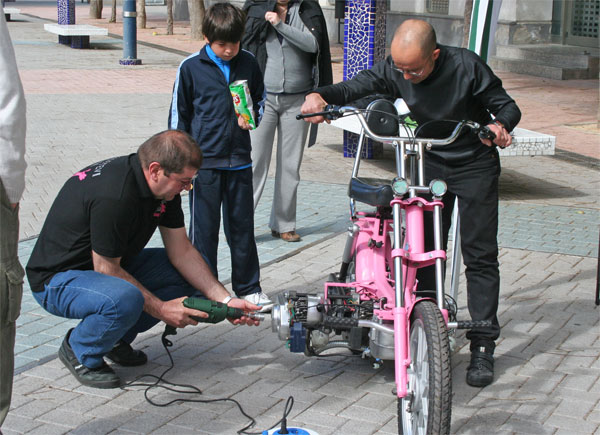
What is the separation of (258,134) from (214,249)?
5.17 ft

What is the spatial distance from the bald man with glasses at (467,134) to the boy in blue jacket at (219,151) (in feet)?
3.35

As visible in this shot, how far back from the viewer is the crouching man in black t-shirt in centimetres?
406

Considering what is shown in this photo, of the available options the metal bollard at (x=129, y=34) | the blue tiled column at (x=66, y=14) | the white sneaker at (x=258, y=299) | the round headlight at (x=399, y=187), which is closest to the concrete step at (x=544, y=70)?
the metal bollard at (x=129, y=34)

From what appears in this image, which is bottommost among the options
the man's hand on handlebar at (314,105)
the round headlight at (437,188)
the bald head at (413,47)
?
the round headlight at (437,188)

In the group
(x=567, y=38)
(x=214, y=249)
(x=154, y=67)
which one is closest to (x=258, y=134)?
(x=214, y=249)

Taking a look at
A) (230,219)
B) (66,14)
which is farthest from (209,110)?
(66,14)

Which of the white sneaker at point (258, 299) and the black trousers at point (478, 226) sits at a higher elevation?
the black trousers at point (478, 226)

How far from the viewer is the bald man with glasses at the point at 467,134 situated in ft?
14.4

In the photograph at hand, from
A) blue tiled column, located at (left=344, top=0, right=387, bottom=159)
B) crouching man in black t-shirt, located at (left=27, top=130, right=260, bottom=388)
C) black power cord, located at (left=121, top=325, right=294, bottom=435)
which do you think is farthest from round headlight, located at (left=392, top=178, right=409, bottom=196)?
blue tiled column, located at (left=344, top=0, right=387, bottom=159)

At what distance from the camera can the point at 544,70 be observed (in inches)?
715

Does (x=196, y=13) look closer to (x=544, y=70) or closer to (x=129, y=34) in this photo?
(x=129, y=34)

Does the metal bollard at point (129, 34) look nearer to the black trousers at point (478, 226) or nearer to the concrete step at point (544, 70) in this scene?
the concrete step at point (544, 70)

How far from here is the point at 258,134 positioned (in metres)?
6.84

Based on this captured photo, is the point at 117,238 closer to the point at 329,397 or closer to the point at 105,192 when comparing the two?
the point at 105,192
